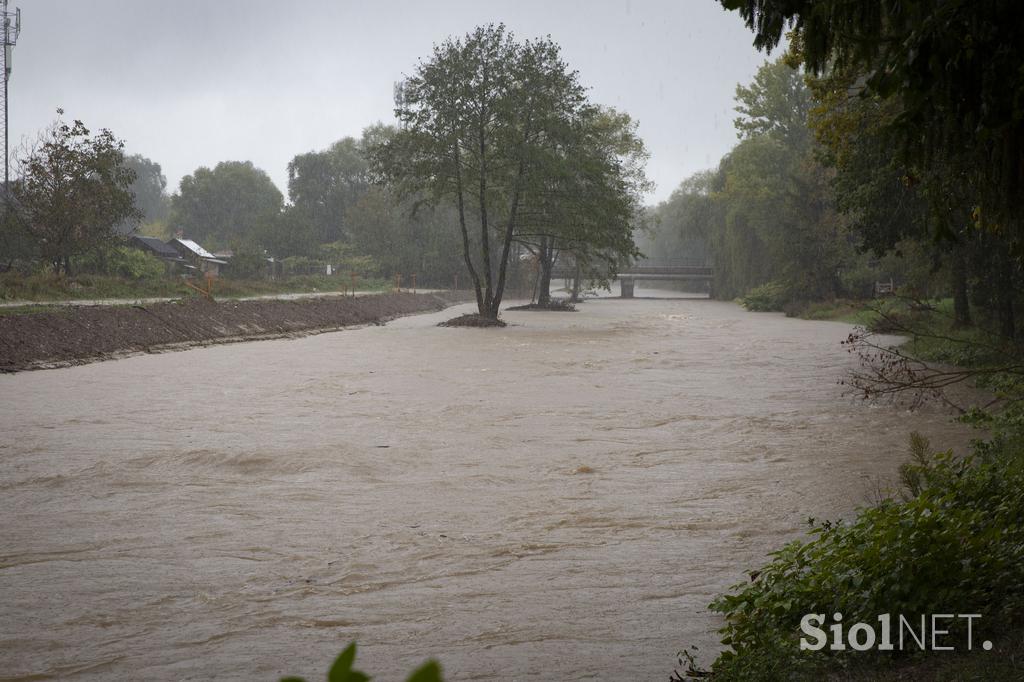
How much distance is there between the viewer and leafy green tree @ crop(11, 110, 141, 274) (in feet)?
130

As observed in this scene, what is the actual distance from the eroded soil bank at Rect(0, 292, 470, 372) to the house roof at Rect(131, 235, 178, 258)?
29406 millimetres

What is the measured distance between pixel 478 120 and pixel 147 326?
1787 cm

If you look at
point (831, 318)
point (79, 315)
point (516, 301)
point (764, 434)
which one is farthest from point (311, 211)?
point (764, 434)

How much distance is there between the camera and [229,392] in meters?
18.7

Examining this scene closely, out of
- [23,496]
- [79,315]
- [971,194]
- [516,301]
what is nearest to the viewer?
[971,194]

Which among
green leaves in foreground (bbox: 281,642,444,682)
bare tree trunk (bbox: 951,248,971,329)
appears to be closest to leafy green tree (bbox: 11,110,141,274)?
bare tree trunk (bbox: 951,248,971,329)

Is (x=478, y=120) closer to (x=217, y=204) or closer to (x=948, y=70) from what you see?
(x=948, y=70)

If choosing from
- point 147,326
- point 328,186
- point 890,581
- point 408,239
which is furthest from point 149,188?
point 890,581

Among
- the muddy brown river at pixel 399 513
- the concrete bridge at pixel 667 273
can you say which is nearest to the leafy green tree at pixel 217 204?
the concrete bridge at pixel 667 273

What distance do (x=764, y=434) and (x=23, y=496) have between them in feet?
32.1

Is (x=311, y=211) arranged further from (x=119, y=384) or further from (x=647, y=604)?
(x=647, y=604)

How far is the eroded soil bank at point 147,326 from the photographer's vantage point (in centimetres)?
2230

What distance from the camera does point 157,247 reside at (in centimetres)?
7081

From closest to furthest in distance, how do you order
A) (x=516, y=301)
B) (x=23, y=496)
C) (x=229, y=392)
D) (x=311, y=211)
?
(x=23, y=496) < (x=229, y=392) < (x=516, y=301) < (x=311, y=211)
